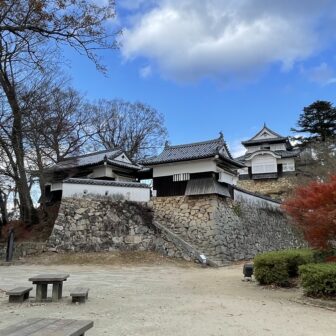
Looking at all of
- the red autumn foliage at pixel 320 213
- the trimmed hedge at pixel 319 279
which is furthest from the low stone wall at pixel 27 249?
the trimmed hedge at pixel 319 279

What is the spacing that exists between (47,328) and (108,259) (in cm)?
1426

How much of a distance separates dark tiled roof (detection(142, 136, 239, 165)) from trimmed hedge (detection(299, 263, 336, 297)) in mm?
12769

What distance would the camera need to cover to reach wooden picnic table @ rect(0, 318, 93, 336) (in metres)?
3.46

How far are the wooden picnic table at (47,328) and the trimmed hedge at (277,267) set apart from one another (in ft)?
22.7

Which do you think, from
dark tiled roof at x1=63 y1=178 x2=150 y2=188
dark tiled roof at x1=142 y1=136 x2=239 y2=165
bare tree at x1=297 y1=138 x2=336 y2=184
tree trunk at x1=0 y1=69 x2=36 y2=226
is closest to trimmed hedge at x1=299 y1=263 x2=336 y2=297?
tree trunk at x1=0 y1=69 x2=36 y2=226

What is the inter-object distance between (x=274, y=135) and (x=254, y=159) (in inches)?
172

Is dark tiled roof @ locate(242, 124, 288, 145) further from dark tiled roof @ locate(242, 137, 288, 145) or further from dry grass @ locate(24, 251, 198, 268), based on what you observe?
dry grass @ locate(24, 251, 198, 268)

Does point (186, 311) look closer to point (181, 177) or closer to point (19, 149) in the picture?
point (19, 149)

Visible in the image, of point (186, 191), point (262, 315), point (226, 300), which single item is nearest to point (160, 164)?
point (186, 191)

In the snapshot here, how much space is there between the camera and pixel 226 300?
7.96 metres

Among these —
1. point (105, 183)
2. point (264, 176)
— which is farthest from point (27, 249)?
point (264, 176)

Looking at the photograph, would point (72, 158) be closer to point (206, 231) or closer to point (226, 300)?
point (206, 231)

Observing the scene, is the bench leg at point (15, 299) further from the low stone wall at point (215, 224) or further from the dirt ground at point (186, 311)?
the low stone wall at point (215, 224)

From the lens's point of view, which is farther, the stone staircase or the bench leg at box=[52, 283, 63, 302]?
the stone staircase
